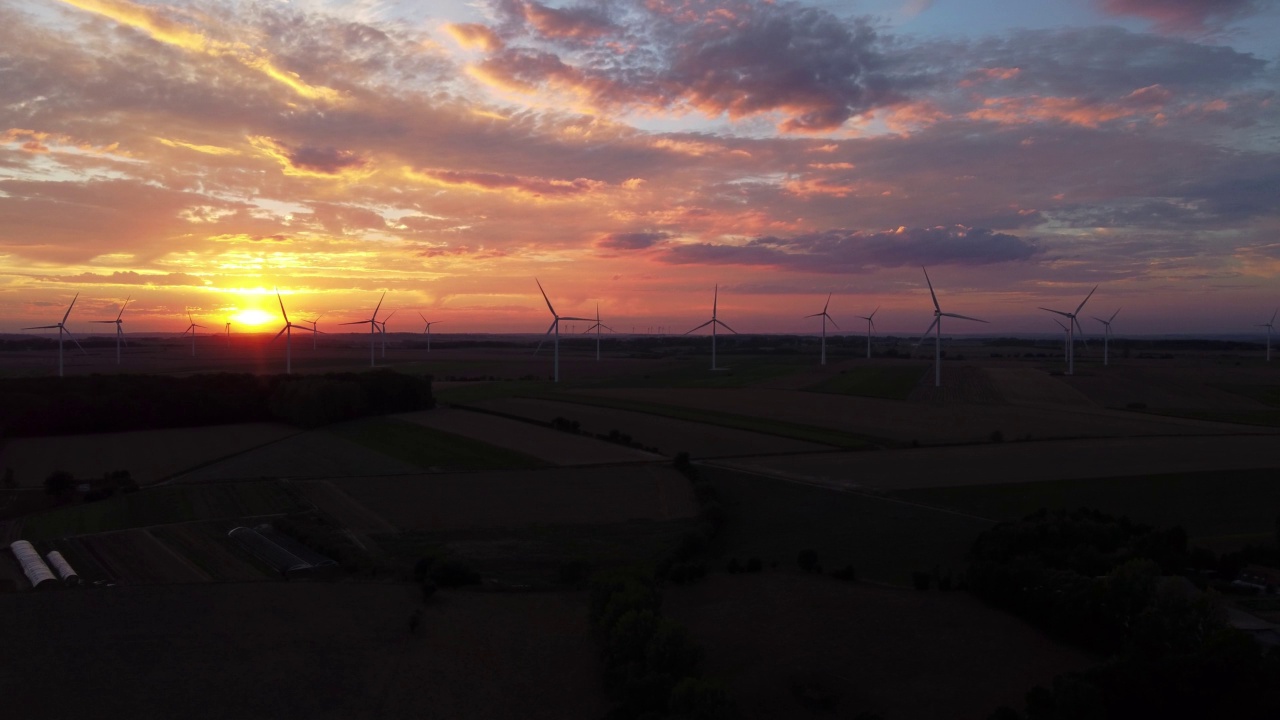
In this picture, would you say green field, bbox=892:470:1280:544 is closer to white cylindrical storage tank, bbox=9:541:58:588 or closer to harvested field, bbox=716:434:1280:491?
harvested field, bbox=716:434:1280:491

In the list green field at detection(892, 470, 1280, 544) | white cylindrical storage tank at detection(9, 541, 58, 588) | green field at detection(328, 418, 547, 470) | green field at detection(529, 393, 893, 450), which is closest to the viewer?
white cylindrical storage tank at detection(9, 541, 58, 588)

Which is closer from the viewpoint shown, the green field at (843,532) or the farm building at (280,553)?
the farm building at (280,553)

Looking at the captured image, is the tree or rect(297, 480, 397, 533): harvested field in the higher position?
the tree

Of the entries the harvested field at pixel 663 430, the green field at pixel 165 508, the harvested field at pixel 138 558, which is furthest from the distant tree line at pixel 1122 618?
the green field at pixel 165 508

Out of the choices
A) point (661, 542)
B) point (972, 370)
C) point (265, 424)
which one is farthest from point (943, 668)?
point (972, 370)

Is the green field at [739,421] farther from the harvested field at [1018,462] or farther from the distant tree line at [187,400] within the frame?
the distant tree line at [187,400]

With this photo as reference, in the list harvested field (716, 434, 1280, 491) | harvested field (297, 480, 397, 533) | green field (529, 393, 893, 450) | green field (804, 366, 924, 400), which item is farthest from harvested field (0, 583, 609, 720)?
green field (804, 366, 924, 400)

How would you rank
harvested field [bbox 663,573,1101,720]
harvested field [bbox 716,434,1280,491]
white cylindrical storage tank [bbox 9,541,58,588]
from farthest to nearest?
harvested field [bbox 716,434,1280,491] → white cylindrical storage tank [bbox 9,541,58,588] → harvested field [bbox 663,573,1101,720]

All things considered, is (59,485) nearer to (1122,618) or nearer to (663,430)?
(663,430)
